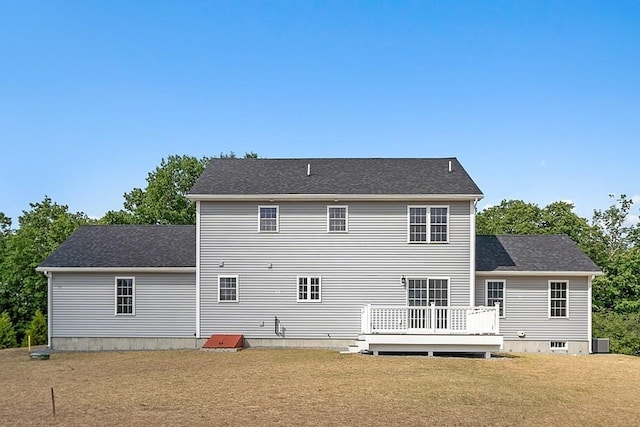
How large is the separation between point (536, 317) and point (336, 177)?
9.55 metres

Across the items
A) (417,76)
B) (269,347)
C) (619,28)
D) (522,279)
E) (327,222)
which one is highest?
(619,28)

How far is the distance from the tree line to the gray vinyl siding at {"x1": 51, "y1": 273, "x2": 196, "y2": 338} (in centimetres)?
1288

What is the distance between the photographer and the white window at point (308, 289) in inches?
981

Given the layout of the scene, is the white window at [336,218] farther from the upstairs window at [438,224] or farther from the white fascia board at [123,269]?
the white fascia board at [123,269]

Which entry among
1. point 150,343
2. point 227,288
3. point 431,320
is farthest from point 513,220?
point 150,343

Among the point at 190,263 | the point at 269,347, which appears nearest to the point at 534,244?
the point at 269,347

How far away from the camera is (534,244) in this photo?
27531 mm

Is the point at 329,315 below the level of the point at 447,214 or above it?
below

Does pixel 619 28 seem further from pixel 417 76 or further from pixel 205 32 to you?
pixel 205 32

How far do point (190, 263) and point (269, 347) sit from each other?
14.9ft

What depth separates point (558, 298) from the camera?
25.2m

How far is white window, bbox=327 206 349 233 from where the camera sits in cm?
2500

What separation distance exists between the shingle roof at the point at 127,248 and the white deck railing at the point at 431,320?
7.73 m

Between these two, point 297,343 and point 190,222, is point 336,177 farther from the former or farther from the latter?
point 190,222
